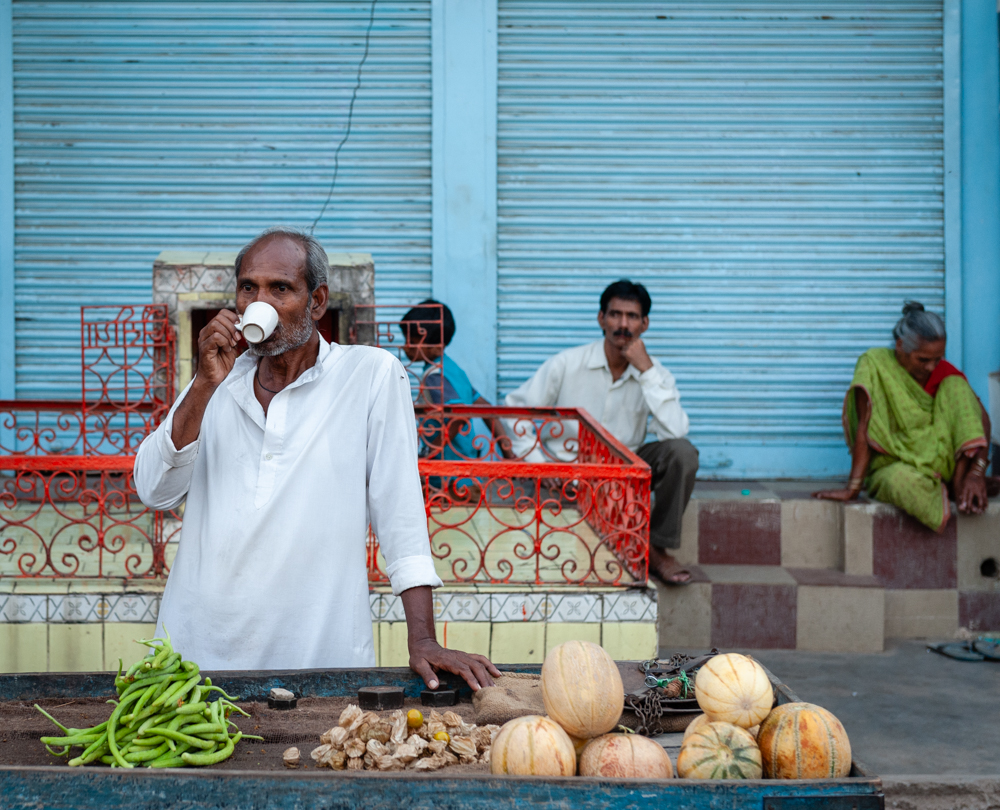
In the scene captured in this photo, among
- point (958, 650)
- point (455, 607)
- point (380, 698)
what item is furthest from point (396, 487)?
point (958, 650)

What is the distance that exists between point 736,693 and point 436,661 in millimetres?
649

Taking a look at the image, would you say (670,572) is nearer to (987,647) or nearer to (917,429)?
(987,647)

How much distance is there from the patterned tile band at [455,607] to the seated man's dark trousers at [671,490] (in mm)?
1207

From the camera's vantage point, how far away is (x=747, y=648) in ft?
16.5

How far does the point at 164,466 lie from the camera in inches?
87.3

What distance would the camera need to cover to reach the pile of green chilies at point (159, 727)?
1622 millimetres

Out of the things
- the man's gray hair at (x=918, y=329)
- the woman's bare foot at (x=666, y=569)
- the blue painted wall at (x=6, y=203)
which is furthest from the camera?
the blue painted wall at (x=6, y=203)

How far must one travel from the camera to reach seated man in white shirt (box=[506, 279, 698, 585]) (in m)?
5.00

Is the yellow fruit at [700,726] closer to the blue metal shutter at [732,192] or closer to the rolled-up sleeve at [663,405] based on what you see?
the rolled-up sleeve at [663,405]

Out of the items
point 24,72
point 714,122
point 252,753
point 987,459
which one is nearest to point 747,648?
point 987,459

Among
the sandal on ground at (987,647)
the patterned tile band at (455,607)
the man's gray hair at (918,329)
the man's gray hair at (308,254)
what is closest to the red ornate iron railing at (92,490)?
the patterned tile band at (455,607)

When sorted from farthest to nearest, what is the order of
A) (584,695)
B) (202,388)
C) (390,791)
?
(202,388) → (584,695) → (390,791)

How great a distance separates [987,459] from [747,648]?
170 cm

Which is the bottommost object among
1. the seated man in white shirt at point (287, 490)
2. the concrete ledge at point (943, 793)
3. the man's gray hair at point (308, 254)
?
the concrete ledge at point (943, 793)
